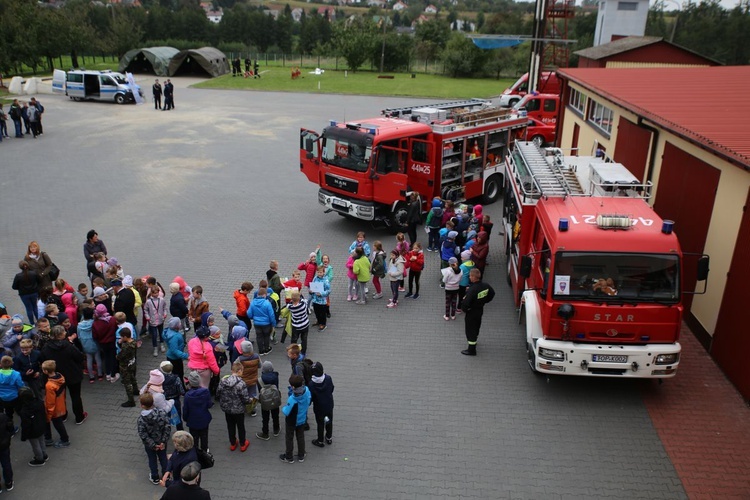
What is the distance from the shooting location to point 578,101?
23359 millimetres

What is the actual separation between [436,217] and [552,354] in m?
6.72

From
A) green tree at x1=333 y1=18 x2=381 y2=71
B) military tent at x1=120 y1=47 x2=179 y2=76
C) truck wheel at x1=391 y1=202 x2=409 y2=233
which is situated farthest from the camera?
green tree at x1=333 y1=18 x2=381 y2=71

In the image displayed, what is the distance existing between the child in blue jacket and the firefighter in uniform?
3613mm

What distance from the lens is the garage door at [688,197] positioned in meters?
11.3

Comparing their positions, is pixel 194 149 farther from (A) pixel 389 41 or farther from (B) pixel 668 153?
(A) pixel 389 41

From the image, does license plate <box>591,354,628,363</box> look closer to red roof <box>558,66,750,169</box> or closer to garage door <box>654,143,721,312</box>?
garage door <box>654,143,721,312</box>

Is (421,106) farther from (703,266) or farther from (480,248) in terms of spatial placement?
(703,266)

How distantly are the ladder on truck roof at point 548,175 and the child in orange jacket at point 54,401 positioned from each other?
7.98 m

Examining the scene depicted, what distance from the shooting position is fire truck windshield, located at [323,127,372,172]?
1583 centimetres

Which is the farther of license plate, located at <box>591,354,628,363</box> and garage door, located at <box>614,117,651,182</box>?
garage door, located at <box>614,117,651,182</box>

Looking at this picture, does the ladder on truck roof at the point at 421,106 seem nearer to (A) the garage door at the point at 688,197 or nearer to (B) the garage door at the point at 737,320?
(A) the garage door at the point at 688,197

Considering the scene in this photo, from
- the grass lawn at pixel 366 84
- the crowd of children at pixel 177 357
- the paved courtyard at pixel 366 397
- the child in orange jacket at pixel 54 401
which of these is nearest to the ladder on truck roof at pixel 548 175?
the crowd of children at pixel 177 357

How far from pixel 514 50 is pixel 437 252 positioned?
5535 cm

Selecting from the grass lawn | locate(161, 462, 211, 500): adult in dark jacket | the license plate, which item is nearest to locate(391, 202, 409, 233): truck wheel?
the license plate
